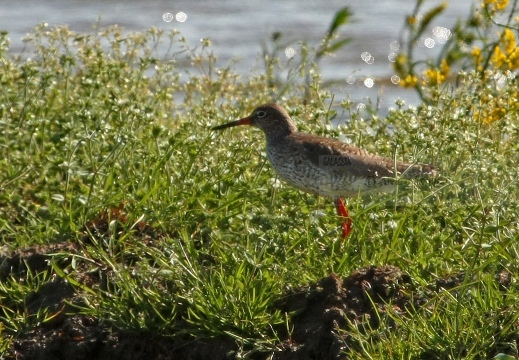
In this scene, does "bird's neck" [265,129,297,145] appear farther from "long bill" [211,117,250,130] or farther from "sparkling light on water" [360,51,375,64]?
"sparkling light on water" [360,51,375,64]

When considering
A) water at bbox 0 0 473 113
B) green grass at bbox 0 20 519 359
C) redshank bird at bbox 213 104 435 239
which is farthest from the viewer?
water at bbox 0 0 473 113

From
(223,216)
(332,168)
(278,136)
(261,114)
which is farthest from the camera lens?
(261,114)

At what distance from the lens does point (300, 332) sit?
4.72 meters

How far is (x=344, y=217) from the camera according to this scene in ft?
17.1

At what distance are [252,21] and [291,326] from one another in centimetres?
968

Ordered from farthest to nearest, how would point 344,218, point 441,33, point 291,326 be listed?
point 441,33, point 344,218, point 291,326

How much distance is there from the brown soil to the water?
705cm

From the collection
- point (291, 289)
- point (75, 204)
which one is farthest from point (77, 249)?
point (291, 289)

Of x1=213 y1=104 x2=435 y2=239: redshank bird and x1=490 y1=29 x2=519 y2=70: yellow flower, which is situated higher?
x1=490 y1=29 x2=519 y2=70: yellow flower

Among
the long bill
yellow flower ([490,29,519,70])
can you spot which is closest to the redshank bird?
the long bill

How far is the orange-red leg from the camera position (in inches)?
209

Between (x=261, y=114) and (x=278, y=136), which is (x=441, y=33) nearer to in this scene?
(x=261, y=114)

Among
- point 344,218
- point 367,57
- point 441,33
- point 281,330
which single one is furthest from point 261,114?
point 441,33

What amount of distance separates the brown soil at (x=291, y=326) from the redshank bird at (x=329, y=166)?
3.44ft
